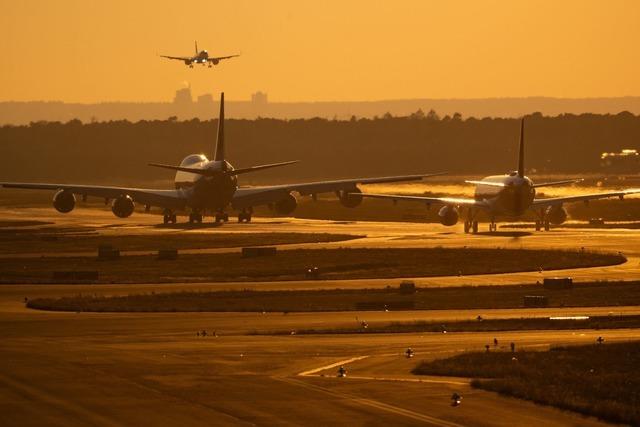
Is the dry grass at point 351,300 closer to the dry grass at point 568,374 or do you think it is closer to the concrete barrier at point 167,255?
the dry grass at point 568,374

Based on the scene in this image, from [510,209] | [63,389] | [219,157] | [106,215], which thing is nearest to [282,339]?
[63,389]

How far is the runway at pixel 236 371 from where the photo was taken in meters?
28.4

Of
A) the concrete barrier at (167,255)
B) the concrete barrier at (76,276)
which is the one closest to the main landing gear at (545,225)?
the concrete barrier at (167,255)

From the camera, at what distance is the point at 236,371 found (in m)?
34.2

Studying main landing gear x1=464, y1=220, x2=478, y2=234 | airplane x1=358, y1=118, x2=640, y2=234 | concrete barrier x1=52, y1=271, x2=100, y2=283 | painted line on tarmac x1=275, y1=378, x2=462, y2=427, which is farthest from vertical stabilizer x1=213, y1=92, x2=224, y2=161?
painted line on tarmac x1=275, y1=378, x2=462, y2=427

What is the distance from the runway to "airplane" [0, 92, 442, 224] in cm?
4926

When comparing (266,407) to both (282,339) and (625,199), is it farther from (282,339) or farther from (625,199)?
(625,199)

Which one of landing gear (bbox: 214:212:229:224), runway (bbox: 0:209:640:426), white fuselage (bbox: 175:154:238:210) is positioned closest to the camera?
runway (bbox: 0:209:640:426)

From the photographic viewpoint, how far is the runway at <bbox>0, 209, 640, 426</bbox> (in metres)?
28.4

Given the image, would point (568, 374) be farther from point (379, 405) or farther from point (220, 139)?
point (220, 139)

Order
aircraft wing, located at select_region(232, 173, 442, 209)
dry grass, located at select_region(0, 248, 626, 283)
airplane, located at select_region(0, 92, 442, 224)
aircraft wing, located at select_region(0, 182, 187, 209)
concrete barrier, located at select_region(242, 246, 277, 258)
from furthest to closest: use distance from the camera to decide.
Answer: aircraft wing, located at select_region(232, 173, 442, 209), aircraft wing, located at select_region(0, 182, 187, 209), airplane, located at select_region(0, 92, 442, 224), concrete barrier, located at select_region(242, 246, 277, 258), dry grass, located at select_region(0, 248, 626, 283)

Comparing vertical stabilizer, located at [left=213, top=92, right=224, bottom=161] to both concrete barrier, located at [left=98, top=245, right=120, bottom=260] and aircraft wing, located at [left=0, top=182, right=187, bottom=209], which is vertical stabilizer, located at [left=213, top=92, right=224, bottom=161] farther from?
concrete barrier, located at [left=98, top=245, right=120, bottom=260]

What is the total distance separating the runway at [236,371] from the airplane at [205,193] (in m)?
49.3

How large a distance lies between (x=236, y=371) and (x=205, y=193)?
71698mm
